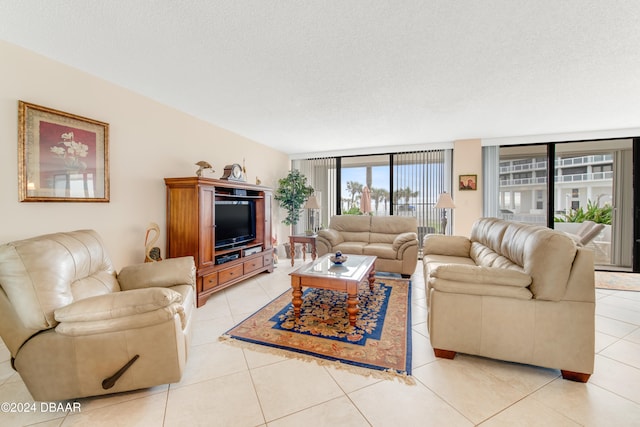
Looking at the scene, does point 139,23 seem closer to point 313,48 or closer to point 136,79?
point 136,79

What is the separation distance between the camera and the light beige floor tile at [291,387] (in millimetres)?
1505

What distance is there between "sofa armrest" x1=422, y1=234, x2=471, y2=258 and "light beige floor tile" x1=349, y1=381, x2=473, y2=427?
232 cm

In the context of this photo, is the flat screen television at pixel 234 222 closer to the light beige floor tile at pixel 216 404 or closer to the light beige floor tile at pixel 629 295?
the light beige floor tile at pixel 216 404

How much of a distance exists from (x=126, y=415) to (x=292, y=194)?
14.6 ft

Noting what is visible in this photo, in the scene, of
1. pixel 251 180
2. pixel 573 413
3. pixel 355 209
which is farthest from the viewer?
pixel 355 209

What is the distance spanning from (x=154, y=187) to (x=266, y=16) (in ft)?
7.83

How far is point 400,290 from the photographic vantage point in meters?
3.44

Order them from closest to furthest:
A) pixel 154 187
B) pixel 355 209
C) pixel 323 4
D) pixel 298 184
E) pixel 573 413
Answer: pixel 573 413 → pixel 323 4 → pixel 154 187 → pixel 298 184 → pixel 355 209

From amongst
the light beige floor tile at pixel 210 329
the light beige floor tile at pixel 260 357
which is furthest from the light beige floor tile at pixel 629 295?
the light beige floor tile at pixel 210 329

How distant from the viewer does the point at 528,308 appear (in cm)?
178

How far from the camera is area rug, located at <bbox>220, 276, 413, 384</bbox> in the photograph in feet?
6.30

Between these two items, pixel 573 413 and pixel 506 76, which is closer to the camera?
pixel 573 413

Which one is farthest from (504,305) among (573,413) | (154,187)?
(154,187)

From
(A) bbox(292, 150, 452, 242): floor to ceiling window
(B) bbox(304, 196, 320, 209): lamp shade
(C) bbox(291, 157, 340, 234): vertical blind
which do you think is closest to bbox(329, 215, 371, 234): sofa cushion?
(A) bbox(292, 150, 452, 242): floor to ceiling window
